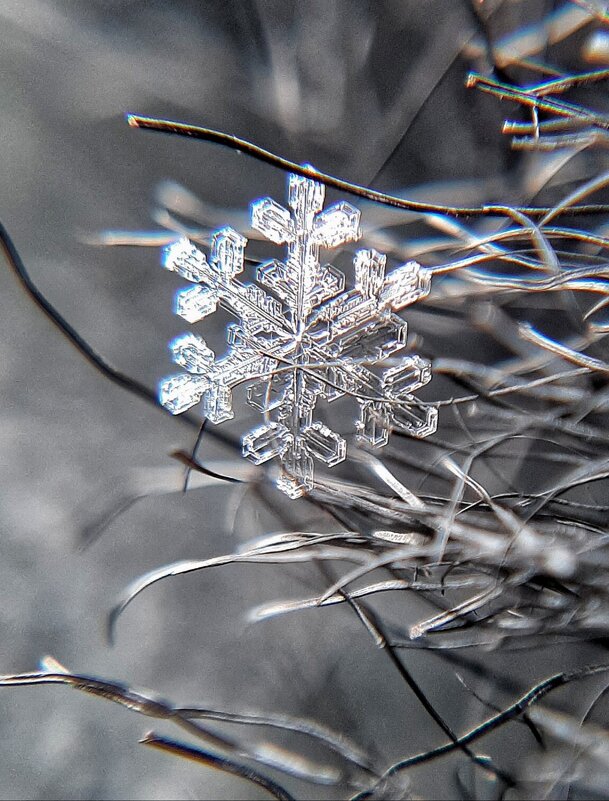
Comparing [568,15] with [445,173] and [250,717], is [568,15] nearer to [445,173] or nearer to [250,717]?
[445,173]

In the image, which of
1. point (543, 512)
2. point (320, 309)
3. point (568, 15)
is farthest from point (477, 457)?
point (568, 15)

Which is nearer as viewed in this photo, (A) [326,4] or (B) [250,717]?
(A) [326,4]

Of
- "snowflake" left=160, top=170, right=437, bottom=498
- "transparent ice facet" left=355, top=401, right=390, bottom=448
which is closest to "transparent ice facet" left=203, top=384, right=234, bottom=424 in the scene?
"snowflake" left=160, top=170, right=437, bottom=498

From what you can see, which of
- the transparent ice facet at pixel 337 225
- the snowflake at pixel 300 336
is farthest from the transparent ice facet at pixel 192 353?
the transparent ice facet at pixel 337 225

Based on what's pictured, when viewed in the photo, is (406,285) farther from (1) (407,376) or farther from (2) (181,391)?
(2) (181,391)

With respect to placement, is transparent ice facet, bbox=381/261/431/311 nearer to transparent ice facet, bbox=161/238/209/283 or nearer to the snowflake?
the snowflake

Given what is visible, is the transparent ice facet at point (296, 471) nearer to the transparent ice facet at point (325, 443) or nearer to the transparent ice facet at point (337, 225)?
the transparent ice facet at point (325, 443)

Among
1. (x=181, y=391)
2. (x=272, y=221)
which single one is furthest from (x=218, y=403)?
(x=272, y=221)
